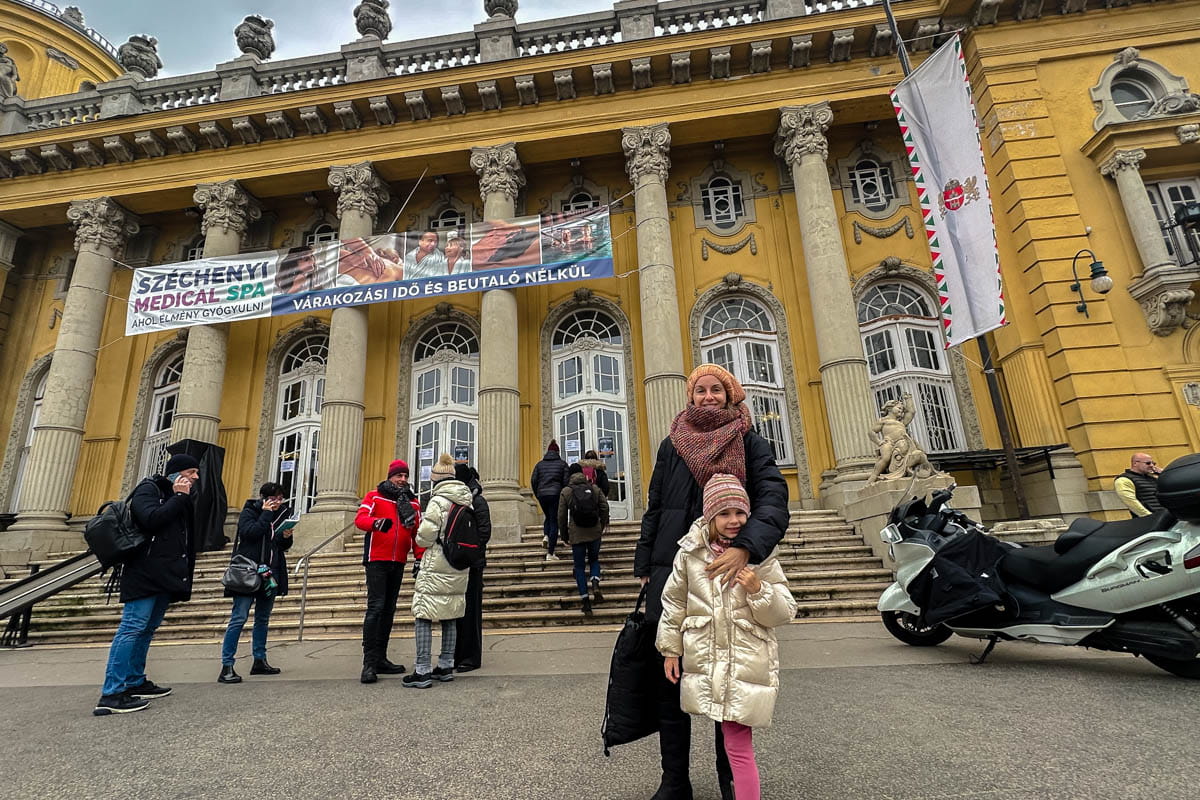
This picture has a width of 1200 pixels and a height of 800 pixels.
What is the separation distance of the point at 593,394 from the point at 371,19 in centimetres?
1156

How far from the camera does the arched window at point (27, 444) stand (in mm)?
15078

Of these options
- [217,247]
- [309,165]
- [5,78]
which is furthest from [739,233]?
[5,78]

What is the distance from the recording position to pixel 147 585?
14.0 ft

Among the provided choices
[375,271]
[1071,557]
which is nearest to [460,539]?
[1071,557]

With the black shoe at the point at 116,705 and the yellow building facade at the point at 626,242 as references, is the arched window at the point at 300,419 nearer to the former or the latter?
the yellow building facade at the point at 626,242

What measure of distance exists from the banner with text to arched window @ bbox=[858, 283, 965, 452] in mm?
6450

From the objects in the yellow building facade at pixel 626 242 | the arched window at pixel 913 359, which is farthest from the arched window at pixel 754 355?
the arched window at pixel 913 359

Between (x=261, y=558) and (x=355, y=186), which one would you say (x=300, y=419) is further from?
(x=261, y=558)

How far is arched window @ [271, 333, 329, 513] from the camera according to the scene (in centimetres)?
1435

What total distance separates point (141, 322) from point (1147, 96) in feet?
73.1

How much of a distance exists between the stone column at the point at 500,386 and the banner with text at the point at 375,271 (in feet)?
2.42

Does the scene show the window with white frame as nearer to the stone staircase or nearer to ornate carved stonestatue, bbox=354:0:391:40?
the stone staircase

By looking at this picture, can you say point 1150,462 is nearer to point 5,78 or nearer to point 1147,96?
point 1147,96

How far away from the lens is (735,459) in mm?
2377
